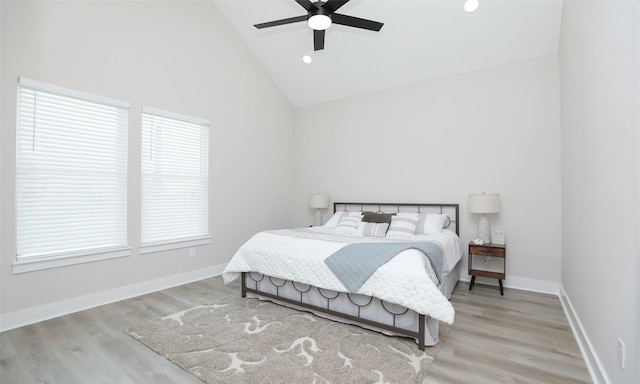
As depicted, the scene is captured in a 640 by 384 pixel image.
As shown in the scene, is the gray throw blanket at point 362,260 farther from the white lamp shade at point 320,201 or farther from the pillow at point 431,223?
the white lamp shade at point 320,201

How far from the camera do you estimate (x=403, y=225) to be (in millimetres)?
3859

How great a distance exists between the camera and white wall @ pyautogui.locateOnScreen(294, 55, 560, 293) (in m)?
3.61

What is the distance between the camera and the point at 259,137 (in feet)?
16.8

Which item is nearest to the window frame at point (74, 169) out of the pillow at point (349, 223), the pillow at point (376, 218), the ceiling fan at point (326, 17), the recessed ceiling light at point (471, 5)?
the ceiling fan at point (326, 17)

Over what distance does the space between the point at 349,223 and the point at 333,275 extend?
1601mm

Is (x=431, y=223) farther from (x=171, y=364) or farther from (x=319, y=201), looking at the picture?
(x=171, y=364)

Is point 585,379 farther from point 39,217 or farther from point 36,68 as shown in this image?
point 36,68

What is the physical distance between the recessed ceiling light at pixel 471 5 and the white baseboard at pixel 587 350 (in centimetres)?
316

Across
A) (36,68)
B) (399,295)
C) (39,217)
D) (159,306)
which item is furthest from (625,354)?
(36,68)

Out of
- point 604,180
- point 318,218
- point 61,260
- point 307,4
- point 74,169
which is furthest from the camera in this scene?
point 318,218

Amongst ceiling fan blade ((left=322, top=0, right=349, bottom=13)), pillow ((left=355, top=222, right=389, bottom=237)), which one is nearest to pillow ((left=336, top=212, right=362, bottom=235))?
pillow ((left=355, top=222, right=389, bottom=237))

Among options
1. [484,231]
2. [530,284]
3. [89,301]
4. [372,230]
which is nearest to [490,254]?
[484,231]

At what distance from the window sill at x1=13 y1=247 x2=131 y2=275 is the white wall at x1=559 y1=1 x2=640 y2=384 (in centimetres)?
414

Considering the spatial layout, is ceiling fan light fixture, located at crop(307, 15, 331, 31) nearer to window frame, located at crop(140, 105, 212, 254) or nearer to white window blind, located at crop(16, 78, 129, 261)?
window frame, located at crop(140, 105, 212, 254)
